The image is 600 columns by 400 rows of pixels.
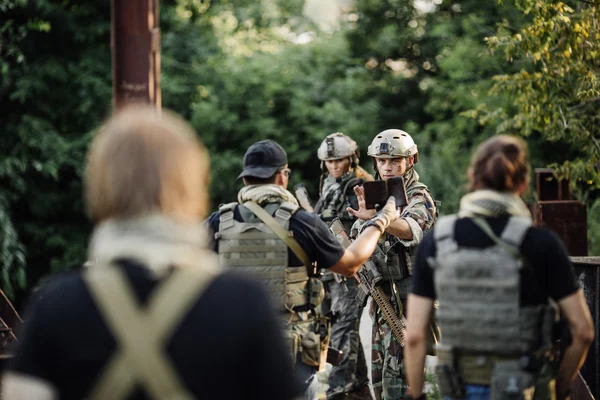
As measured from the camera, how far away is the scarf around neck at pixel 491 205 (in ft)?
12.7

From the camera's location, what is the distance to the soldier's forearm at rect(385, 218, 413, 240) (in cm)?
640

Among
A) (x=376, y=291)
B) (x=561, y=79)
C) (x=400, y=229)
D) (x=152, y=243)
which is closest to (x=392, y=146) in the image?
(x=400, y=229)

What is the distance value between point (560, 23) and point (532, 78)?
970 mm

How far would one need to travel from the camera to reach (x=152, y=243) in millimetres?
2414

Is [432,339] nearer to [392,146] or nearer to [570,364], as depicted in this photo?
[392,146]

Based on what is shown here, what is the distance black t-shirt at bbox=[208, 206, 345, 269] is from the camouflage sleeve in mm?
1599

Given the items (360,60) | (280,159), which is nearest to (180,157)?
(280,159)

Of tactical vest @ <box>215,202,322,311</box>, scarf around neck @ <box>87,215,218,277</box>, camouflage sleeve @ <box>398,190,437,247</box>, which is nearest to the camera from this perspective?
scarf around neck @ <box>87,215,218,277</box>

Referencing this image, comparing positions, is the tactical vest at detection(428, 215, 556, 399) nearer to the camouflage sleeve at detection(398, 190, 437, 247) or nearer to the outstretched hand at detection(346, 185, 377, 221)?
the outstretched hand at detection(346, 185, 377, 221)

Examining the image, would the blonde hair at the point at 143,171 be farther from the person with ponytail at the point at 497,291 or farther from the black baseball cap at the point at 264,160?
the black baseball cap at the point at 264,160

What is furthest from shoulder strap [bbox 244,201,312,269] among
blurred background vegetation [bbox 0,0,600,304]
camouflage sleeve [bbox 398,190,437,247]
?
blurred background vegetation [bbox 0,0,600,304]

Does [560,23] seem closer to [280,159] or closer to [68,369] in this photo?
[280,159]

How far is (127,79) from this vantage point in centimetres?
459

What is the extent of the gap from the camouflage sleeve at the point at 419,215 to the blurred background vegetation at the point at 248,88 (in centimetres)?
808
